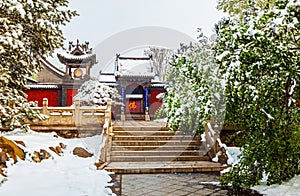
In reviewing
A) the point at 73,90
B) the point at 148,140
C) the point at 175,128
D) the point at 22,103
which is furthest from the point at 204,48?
the point at 73,90

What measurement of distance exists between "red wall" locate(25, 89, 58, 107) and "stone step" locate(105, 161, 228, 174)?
412 inches

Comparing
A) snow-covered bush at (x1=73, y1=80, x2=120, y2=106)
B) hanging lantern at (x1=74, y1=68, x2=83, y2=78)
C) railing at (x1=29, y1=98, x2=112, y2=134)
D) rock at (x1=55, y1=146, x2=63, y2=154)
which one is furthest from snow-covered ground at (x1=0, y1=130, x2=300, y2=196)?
hanging lantern at (x1=74, y1=68, x2=83, y2=78)

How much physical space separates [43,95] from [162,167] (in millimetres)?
11871

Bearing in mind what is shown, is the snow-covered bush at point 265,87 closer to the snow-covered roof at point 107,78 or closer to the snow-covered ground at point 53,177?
the snow-covered ground at point 53,177

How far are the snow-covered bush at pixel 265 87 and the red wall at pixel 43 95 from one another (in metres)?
14.0

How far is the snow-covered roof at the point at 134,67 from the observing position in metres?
A: 18.6

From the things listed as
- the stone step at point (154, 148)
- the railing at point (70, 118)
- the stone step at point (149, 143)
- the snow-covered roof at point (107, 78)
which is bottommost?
the stone step at point (154, 148)

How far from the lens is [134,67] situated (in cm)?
2066

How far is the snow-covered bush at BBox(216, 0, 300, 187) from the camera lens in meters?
4.43

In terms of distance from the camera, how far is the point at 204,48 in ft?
33.6

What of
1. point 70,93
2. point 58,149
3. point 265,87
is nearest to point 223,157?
point 265,87

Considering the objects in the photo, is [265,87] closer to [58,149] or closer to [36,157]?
[36,157]

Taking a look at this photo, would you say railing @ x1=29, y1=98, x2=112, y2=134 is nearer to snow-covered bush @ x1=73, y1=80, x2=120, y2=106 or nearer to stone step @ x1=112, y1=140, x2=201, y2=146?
stone step @ x1=112, y1=140, x2=201, y2=146

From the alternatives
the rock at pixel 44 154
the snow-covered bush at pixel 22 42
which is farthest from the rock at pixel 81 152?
the snow-covered bush at pixel 22 42
